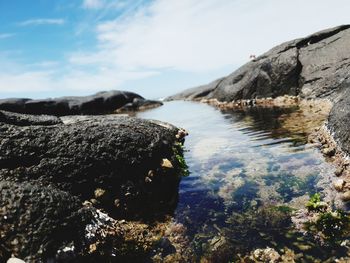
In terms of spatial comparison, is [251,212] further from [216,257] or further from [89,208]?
[89,208]

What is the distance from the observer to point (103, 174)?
812 cm

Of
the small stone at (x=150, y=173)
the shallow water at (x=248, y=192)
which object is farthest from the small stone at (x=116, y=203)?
the shallow water at (x=248, y=192)

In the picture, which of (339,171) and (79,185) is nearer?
(79,185)

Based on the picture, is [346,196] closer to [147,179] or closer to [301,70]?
[147,179]

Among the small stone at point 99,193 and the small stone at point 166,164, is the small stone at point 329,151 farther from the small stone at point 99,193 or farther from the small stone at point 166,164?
the small stone at point 99,193

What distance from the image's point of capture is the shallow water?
641cm

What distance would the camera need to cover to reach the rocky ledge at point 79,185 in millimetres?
5723

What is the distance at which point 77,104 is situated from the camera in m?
46.9

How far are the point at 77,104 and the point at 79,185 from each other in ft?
135

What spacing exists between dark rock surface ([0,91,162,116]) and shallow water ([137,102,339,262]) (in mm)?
34977

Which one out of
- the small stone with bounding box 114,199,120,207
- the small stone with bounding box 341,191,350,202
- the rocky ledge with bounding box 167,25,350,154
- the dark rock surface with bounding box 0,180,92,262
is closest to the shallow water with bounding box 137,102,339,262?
the small stone with bounding box 341,191,350,202

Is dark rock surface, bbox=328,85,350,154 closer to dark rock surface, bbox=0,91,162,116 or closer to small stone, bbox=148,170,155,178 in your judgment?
small stone, bbox=148,170,155,178

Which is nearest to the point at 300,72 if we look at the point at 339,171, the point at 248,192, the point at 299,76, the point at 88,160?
the point at 299,76

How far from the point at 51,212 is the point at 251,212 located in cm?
439
